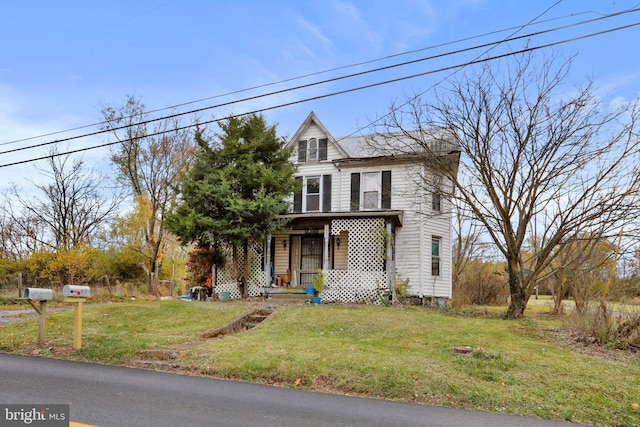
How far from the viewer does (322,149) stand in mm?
21344

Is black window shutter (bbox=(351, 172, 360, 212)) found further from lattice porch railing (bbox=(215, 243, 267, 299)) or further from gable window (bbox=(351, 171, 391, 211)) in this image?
lattice porch railing (bbox=(215, 243, 267, 299))

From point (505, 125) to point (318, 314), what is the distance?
883 centimetres

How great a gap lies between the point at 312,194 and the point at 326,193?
658 mm

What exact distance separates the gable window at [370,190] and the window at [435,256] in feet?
8.27

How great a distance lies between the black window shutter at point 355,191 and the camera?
20469 mm

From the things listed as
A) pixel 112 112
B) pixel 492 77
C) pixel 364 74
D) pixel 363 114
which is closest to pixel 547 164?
pixel 492 77

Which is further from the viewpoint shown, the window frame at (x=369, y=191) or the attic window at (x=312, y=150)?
the attic window at (x=312, y=150)

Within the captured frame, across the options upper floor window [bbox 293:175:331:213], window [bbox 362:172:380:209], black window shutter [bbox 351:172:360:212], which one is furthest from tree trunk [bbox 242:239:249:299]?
window [bbox 362:172:380:209]

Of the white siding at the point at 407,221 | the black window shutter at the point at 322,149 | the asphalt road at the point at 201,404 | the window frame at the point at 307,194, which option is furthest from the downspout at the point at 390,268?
the asphalt road at the point at 201,404

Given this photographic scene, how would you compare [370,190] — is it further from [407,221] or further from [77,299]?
[77,299]

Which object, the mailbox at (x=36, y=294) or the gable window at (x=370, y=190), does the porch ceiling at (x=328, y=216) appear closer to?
the gable window at (x=370, y=190)

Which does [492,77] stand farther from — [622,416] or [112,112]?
[112,112]

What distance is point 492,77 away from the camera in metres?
15.8

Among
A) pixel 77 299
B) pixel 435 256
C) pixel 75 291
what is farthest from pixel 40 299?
pixel 435 256
